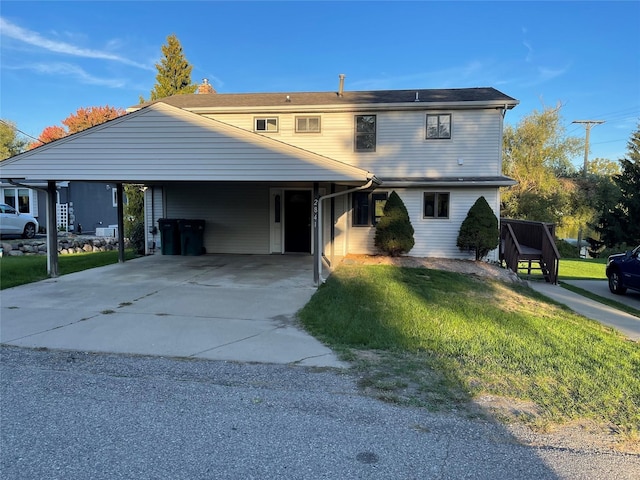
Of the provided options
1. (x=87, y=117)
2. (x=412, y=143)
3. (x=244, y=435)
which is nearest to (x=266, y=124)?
(x=412, y=143)

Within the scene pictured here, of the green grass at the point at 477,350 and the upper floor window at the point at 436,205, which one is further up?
the upper floor window at the point at 436,205

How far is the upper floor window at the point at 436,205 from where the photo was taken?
44.4 feet

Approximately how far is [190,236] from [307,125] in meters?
5.36

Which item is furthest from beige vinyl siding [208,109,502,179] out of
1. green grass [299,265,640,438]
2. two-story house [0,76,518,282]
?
green grass [299,265,640,438]

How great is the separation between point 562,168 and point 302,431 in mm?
38587

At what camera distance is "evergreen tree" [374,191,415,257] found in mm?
12891

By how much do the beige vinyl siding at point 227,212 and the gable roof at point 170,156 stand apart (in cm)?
531

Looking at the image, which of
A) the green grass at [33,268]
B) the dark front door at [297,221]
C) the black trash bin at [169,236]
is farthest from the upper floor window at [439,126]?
the green grass at [33,268]

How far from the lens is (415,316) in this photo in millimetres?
6605

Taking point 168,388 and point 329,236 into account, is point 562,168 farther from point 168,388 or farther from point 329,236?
point 168,388

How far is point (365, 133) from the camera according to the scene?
551 inches

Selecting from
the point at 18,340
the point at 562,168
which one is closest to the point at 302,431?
the point at 18,340

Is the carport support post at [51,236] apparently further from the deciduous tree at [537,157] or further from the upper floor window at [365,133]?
the deciduous tree at [537,157]

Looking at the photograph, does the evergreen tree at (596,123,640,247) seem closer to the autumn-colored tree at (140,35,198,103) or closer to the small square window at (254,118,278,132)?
the small square window at (254,118,278,132)
